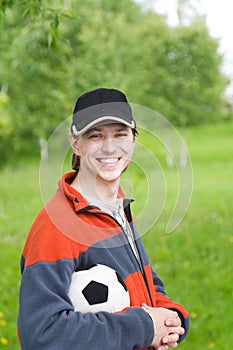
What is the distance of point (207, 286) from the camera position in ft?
20.6

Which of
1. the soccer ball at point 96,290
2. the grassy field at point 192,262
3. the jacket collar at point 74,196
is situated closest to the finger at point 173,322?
the soccer ball at point 96,290

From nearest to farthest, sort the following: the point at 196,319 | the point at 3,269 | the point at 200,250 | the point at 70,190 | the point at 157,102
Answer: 1. the point at 70,190
2. the point at 196,319
3. the point at 3,269
4. the point at 200,250
5. the point at 157,102

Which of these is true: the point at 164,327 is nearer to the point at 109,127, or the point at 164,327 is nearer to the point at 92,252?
the point at 92,252

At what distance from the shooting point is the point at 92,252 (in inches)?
76.5

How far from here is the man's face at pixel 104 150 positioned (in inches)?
82.3

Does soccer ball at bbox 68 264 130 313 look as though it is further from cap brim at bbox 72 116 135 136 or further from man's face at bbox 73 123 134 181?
cap brim at bbox 72 116 135 136

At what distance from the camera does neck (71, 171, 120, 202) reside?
2.12m

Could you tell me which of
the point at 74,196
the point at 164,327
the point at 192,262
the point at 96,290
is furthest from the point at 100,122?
the point at 192,262

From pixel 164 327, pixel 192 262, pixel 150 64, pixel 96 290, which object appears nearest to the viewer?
pixel 96 290

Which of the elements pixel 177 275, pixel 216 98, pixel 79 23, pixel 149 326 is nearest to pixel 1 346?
pixel 177 275

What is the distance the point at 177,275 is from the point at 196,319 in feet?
3.76

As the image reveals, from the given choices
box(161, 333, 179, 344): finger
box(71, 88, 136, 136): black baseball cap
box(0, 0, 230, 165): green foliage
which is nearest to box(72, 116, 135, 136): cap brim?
box(71, 88, 136, 136): black baseball cap

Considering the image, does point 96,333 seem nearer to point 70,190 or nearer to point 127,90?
point 70,190

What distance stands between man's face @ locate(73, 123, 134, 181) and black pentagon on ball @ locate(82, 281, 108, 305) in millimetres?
400
